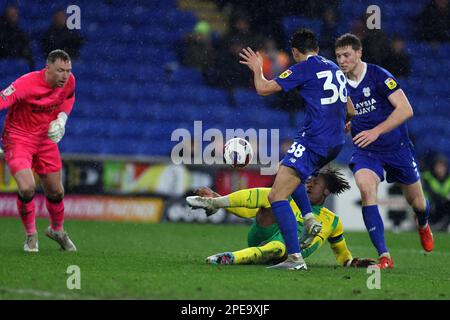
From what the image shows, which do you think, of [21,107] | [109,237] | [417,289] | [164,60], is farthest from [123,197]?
[417,289]

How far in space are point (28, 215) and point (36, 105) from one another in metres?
1.02

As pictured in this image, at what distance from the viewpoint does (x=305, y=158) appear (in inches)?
286

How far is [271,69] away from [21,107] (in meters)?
8.25

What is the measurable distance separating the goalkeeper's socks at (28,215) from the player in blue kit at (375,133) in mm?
2966

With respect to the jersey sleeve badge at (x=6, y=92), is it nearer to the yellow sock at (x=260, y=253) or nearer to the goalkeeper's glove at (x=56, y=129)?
the goalkeeper's glove at (x=56, y=129)

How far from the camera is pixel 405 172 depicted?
8430 millimetres

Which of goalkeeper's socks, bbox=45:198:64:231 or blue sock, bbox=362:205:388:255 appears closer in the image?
blue sock, bbox=362:205:388:255

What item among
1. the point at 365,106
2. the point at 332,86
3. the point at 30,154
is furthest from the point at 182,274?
the point at 30,154

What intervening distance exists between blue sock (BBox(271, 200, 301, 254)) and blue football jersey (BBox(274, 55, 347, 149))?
541 millimetres

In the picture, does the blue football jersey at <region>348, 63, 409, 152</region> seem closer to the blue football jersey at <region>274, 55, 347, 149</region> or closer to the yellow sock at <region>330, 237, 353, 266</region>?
the blue football jersey at <region>274, 55, 347, 149</region>

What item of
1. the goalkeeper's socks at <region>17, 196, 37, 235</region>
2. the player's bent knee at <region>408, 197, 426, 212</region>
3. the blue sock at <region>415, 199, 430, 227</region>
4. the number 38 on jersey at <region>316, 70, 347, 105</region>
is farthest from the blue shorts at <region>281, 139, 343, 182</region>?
the goalkeeper's socks at <region>17, 196, 37, 235</region>

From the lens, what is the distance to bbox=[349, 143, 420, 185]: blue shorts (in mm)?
8141

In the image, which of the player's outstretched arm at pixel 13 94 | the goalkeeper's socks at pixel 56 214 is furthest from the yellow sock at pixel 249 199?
the player's outstretched arm at pixel 13 94

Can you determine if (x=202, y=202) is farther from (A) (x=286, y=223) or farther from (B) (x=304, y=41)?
(B) (x=304, y=41)
